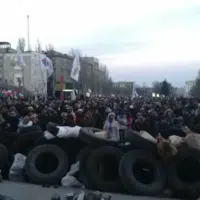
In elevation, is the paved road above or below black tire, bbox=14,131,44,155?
below

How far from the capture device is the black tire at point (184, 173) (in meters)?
8.17

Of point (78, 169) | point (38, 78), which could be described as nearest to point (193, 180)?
point (78, 169)

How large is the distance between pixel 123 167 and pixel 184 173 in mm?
1390

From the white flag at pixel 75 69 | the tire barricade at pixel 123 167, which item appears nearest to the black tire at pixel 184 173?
the tire barricade at pixel 123 167

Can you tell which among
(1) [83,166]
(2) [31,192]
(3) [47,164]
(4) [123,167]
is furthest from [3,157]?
(4) [123,167]

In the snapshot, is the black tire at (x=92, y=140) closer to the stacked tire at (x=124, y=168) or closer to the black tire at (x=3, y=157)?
the stacked tire at (x=124, y=168)

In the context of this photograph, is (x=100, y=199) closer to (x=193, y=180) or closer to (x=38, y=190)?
(x=38, y=190)

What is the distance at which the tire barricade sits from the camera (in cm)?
821

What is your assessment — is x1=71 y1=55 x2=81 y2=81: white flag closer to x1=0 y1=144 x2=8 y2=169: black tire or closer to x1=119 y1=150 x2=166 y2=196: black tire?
x1=0 y1=144 x2=8 y2=169: black tire

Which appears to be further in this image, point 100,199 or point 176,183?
point 176,183

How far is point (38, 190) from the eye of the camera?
807 cm

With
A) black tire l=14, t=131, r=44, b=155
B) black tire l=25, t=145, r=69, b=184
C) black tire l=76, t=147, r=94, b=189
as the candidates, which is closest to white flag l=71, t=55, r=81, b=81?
black tire l=14, t=131, r=44, b=155

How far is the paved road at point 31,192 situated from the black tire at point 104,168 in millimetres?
780

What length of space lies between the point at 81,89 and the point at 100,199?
A: 85896 millimetres
